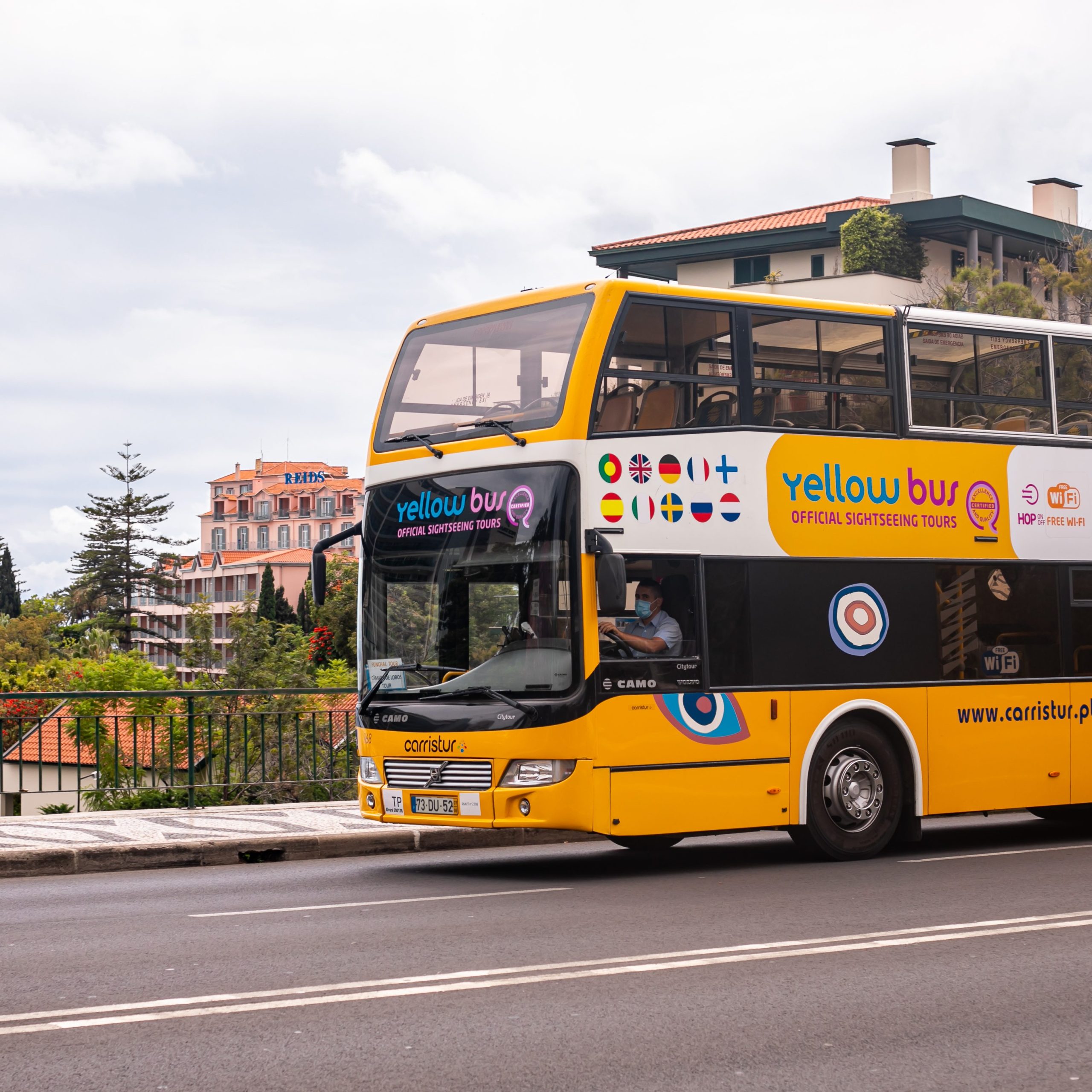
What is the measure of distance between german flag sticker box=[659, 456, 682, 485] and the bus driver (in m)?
0.75

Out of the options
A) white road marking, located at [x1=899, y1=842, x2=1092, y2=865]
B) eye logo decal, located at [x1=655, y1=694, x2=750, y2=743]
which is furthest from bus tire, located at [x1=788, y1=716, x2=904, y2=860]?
eye logo decal, located at [x1=655, y1=694, x2=750, y2=743]

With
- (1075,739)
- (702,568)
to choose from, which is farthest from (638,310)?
(1075,739)

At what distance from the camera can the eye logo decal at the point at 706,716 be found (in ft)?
37.2

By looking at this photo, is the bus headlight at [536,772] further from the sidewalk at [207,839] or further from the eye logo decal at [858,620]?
the sidewalk at [207,839]

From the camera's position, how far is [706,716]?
1148 centimetres

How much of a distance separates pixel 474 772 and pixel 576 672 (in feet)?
3.51

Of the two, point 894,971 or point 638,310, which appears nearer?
point 894,971

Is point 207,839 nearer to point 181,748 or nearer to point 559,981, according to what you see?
point 181,748

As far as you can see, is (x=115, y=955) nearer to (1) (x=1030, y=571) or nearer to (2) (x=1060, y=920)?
(2) (x=1060, y=920)

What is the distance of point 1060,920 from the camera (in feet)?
28.8

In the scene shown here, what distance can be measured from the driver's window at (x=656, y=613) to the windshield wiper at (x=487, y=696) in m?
0.66

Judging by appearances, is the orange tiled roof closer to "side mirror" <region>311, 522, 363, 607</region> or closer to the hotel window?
the hotel window

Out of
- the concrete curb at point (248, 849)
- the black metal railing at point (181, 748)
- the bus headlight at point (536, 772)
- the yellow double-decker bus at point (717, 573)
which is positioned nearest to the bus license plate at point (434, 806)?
the yellow double-decker bus at point (717, 573)

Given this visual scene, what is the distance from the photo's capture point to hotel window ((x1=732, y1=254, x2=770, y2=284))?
61688 millimetres
